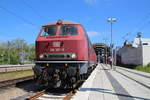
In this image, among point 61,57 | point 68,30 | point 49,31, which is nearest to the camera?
point 61,57

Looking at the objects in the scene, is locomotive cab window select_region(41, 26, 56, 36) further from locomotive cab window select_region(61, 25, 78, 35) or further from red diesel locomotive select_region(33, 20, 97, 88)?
locomotive cab window select_region(61, 25, 78, 35)

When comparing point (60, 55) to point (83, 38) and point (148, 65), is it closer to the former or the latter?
point (83, 38)

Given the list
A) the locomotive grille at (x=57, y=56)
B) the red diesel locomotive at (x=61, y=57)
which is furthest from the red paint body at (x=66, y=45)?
the locomotive grille at (x=57, y=56)

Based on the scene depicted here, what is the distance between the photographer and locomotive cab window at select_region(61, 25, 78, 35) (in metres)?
12.2

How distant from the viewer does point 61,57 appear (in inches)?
456

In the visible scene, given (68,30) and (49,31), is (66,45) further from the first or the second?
(49,31)

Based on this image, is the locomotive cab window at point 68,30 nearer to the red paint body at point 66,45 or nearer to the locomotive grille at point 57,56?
the red paint body at point 66,45

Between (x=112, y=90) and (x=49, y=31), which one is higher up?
(x=49, y=31)

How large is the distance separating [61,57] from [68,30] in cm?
157

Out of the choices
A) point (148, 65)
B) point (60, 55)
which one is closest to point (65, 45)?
point (60, 55)

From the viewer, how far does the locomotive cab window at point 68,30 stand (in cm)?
1224

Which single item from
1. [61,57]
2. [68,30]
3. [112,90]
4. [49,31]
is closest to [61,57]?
[61,57]

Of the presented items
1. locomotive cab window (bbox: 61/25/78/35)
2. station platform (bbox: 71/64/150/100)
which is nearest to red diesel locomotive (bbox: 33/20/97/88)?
locomotive cab window (bbox: 61/25/78/35)

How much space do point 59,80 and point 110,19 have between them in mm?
27425
